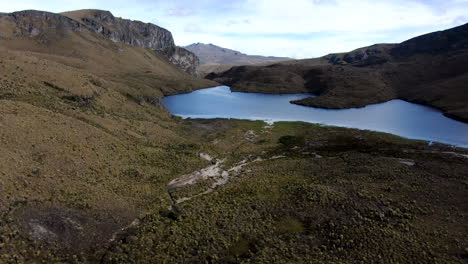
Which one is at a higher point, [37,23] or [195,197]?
→ [37,23]

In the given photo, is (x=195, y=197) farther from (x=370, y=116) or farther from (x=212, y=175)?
(x=370, y=116)

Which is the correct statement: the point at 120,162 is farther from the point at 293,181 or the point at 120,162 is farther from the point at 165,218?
the point at 293,181

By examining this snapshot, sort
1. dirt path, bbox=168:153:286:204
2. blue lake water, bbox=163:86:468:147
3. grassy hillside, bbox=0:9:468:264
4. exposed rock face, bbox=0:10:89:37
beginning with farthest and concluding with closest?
exposed rock face, bbox=0:10:89:37, blue lake water, bbox=163:86:468:147, dirt path, bbox=168:153:286:204, grassy hillside, bbox=0:9:468:264

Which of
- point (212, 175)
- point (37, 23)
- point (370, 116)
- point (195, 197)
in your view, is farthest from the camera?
point (37, 23)

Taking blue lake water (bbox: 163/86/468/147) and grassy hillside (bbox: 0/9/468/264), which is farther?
blue lake water (bbox: 163/86/468/147)

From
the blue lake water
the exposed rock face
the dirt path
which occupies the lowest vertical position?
the dirt path

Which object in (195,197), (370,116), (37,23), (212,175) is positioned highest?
(37,23)

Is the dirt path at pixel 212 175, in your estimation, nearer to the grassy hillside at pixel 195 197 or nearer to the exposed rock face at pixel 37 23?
the grassy hillside at pixel 195 197

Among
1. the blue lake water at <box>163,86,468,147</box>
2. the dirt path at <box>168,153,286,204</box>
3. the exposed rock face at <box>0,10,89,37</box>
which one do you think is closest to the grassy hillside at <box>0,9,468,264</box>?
the dirt path at <box>168,153,286,204</box>

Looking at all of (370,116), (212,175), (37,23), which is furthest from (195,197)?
(37,23)

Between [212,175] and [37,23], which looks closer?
[212,175]

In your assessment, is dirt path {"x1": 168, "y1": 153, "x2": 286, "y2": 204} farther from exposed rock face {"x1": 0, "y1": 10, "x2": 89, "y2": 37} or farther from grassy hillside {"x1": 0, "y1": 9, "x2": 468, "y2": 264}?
exposed rock face {"x1": 0, "y1": 10, "x2": 89, "y2": 37}
